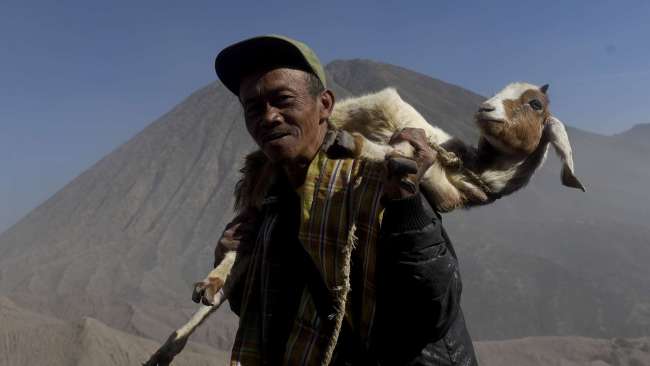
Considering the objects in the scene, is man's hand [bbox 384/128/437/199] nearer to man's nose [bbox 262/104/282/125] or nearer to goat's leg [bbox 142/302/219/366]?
man's nose [bbox 262/104/282/125]

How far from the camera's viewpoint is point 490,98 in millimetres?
1708

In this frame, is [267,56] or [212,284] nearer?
[267,56]

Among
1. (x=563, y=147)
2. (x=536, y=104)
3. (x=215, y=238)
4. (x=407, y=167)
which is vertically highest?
(x=407, y=167)

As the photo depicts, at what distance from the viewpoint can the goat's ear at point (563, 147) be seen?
1585 mm

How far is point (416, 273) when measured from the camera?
3.90 ft

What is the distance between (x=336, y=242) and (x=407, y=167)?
1.04ft

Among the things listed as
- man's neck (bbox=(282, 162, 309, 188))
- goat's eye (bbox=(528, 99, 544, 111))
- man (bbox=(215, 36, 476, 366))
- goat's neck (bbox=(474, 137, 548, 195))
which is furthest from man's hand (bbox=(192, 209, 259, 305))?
goat's eye (bbox=(528, 99, 544, 111))

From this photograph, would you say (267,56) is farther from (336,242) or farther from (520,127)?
(520,127)

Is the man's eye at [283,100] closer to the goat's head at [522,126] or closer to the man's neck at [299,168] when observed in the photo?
the man's neck at [299,168]

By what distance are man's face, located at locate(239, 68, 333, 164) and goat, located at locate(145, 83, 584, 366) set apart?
0.16 m

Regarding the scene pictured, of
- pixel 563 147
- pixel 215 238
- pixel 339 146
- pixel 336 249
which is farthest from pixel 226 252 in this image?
pixel 215 238

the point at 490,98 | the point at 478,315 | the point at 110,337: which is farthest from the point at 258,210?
the point at 478,315

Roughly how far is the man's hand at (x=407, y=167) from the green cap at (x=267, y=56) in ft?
1.04

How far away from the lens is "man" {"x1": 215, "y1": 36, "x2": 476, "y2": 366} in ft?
3.96
